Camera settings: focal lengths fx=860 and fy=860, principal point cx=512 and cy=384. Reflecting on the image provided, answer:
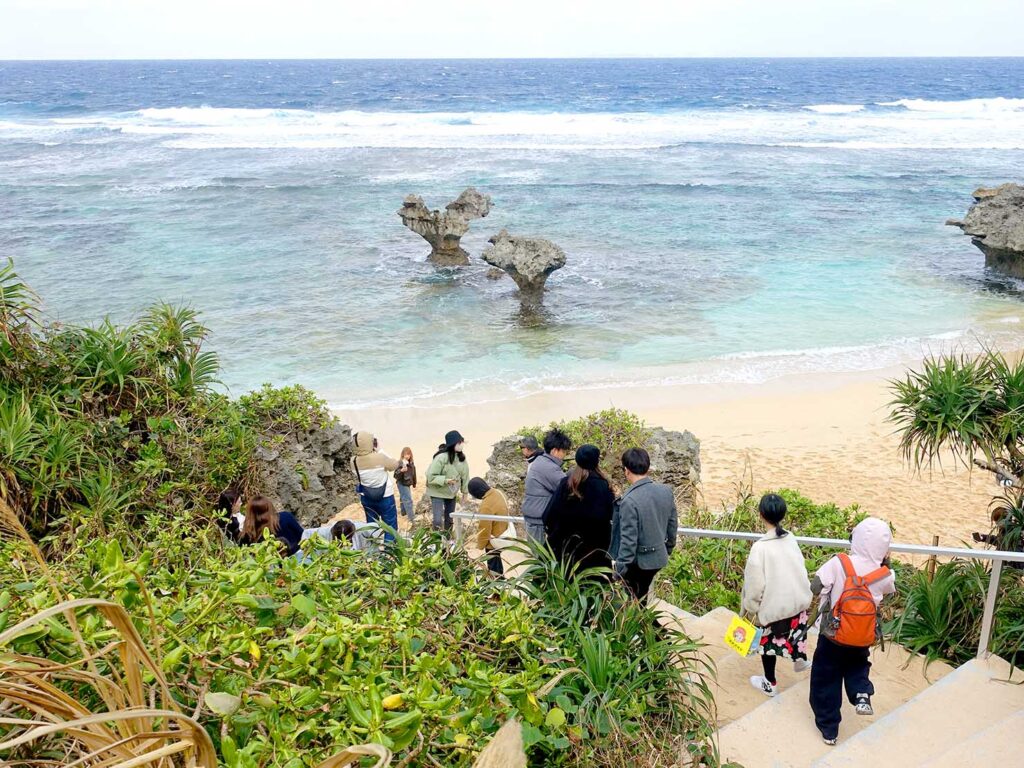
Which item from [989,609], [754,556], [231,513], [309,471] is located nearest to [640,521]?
[754,556]

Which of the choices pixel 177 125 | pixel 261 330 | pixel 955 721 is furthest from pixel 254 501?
pixel 177 125

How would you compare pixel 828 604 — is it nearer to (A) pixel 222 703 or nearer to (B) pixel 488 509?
(A) pixel 222 703

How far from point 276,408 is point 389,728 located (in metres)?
7.76

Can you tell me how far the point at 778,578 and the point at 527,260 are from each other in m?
17.3

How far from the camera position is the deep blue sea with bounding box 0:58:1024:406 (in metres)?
19.0

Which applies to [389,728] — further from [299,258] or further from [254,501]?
[299,258]

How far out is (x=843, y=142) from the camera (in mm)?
51375

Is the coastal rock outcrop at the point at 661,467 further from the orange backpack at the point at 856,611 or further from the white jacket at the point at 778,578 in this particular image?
the orange backpack at the point at 856,611

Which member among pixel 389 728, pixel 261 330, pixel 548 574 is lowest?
pixel 261 330

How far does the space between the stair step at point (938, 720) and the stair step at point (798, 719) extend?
0.11m

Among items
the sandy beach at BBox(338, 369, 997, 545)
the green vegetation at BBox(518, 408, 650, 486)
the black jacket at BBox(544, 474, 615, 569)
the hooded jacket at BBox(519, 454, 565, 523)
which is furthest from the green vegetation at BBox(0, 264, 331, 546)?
the sandy beach at BBox(338, 369, 997, 545)

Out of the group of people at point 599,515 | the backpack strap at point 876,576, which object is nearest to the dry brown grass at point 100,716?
the group of people at point 599,515

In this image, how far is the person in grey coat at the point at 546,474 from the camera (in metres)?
6.22

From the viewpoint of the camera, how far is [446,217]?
992 inches
